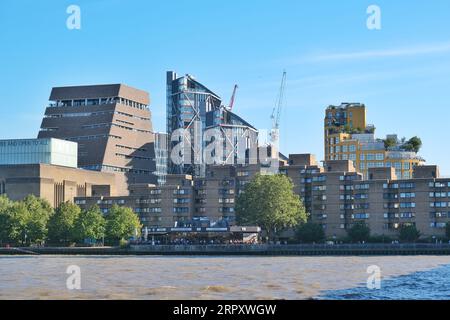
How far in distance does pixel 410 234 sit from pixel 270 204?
29.6 metres

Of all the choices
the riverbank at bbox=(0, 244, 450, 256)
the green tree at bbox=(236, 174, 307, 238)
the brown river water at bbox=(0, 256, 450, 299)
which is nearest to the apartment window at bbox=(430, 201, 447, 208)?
the riverbank at bbox=(0, 244, 450, 256)

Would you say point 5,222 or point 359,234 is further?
point 5,222

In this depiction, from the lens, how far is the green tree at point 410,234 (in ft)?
619

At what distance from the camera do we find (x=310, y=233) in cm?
19550

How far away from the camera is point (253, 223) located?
7825 inches

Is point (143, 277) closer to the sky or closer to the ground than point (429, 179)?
closer to the ground

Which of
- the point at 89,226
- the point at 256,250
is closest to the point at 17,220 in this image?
the point at 89,226

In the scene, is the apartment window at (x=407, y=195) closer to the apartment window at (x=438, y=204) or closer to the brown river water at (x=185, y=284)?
the apartment window at (x=438, y=204)

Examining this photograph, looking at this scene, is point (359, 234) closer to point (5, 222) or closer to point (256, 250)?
point (256, 250)

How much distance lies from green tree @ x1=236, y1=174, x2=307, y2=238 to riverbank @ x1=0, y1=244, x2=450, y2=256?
34.8 feet

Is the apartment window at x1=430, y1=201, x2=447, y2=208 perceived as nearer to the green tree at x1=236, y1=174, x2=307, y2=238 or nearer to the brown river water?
the green tree at x1=236, y1=174, x2=307, y2=238
